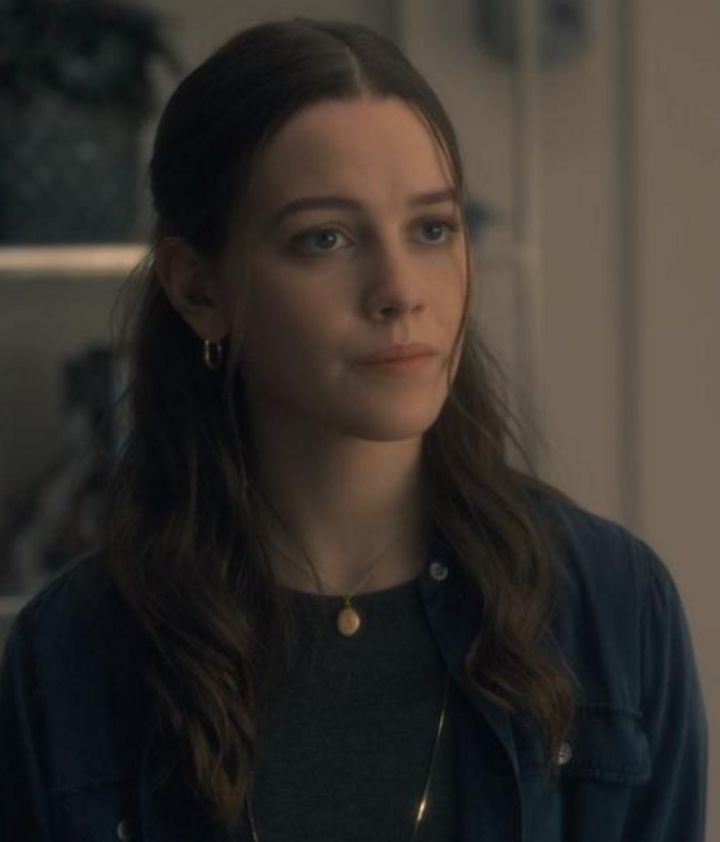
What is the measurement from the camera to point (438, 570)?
206 cm

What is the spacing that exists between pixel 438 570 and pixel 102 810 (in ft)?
1.10

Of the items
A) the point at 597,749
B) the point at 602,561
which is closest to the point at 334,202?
the point at 602,561

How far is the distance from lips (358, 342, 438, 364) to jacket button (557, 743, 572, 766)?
34cm

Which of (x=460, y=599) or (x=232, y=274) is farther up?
(x=232, y=274)

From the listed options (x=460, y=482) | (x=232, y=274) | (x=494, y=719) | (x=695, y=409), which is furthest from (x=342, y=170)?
(x=695, y=409)

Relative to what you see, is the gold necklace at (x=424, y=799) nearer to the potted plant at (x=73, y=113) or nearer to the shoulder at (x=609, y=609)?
the shoulder at (x=609, y=609)

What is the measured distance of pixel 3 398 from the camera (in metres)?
3.66

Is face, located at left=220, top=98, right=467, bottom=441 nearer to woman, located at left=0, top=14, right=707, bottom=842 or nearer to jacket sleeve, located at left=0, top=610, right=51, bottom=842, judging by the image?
woman, located at left=0, top=14, right=707, bottom=842

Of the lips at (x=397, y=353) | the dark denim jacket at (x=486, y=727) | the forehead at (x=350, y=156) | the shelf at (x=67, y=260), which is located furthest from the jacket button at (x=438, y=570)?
the shelf at (x=67, y=260)

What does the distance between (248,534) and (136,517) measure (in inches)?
4.6

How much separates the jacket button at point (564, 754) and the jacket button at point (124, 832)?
0.35 m

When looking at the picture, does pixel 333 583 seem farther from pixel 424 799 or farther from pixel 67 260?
pixel 67 260

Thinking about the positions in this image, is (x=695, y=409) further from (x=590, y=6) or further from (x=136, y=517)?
(x=136, y=517)

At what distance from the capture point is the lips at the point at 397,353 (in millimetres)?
1917
